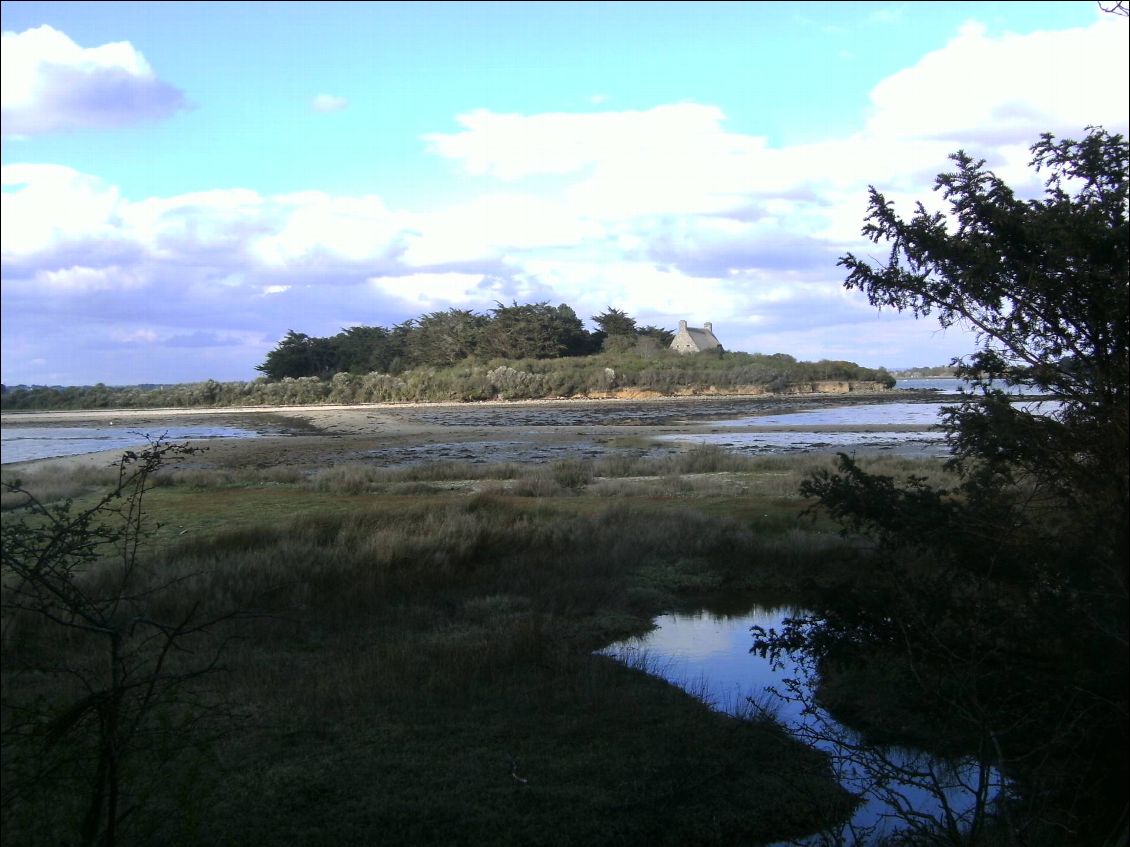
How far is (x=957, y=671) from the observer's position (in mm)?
4926

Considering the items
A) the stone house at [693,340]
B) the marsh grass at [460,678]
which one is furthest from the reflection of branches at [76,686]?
the stone house at [693,340]

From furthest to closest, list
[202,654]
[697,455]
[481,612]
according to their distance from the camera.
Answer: [697,455]
[481,612]
[202,654]

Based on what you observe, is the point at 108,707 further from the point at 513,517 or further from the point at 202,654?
the point at 513,517

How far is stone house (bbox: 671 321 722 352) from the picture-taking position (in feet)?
290

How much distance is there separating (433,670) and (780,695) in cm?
378

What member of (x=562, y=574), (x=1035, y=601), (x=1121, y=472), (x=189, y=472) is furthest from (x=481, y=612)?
(x=189, y=472)

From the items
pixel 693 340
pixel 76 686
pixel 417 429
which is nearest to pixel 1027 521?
pixel 76 686

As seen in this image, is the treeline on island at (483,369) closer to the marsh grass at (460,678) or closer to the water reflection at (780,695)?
the marsh grass at (460,678)

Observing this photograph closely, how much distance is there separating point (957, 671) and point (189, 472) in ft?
57.2

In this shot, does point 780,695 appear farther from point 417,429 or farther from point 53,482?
point 417,429

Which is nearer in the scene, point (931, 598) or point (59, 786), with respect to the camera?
point (59, 786)

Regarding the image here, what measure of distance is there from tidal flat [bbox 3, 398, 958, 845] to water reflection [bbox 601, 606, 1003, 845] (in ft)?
0.97

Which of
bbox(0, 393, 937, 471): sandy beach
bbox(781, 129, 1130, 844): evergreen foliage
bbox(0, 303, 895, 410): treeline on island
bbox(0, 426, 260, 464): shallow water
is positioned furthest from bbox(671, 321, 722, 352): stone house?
bbox(781, 129, 1130, 844): evergreen foliage

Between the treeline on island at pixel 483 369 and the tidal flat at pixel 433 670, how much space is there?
7.46 ft
